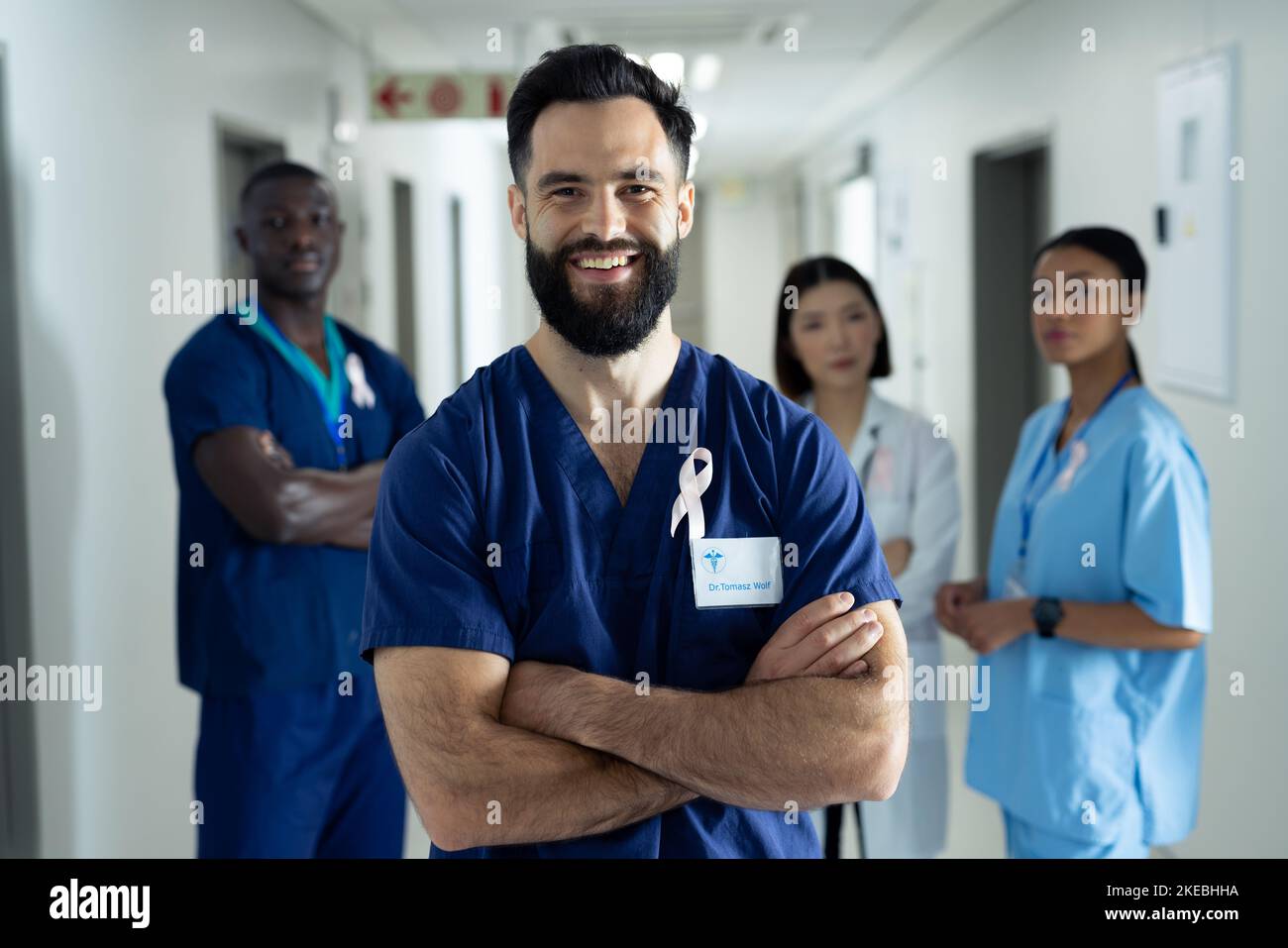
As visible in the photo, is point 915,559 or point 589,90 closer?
point 589,90

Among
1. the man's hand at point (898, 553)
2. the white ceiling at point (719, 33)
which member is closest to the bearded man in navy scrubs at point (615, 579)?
the man's hand at point (898, 553)

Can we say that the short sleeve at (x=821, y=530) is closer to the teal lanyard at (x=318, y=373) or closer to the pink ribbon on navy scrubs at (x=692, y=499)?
the pink ribbon on navy scrubs at (x=692, y=499)

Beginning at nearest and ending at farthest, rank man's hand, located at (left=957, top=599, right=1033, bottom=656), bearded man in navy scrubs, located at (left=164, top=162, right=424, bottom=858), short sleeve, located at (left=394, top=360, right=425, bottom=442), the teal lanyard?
1. man's hand, located at (left=957, top=599, right=1033, bottom=656)
2. bearded man in navy scrubs, located at (left=164, top=162, right=424, bottom=858)
3. the teal lanyard
4. short sleeve, located at (left=394, top=360, right=425, bottom=442)

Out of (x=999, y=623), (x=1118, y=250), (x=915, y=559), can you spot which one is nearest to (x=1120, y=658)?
(x=999, y=623)

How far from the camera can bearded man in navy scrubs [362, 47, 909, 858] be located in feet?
4.24

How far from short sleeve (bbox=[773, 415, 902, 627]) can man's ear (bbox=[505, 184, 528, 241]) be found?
0.39 m

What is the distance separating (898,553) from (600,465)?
1.17m

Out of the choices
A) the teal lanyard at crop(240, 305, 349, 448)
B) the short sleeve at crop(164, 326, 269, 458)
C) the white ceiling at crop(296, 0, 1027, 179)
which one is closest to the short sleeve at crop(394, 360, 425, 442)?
the teal lanyard at crop(240, 305, 349, 448)

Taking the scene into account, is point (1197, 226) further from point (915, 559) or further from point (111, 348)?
point (111, 348)

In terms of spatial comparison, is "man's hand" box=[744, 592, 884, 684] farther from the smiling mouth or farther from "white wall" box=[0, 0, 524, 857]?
"white wall" box=[0, 0, 524, 857]

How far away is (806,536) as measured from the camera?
1.39 meters

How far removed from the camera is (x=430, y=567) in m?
1.34

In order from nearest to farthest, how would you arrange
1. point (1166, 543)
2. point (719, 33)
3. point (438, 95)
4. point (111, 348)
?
point (1166, 543), point (111, 348), point (438, 95), point (719, 33)

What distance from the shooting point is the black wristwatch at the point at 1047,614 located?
2.08 m
